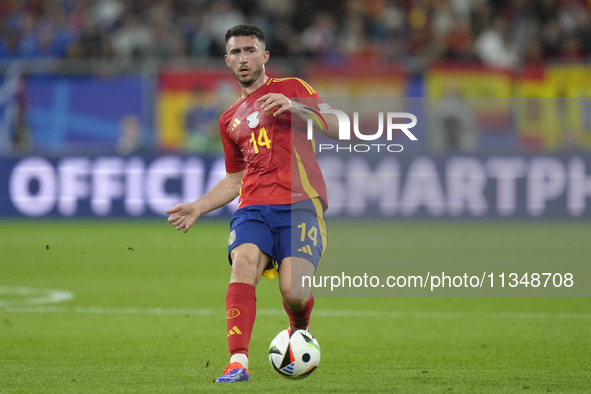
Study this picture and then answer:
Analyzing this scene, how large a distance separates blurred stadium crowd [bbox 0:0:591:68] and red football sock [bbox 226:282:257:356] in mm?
12961

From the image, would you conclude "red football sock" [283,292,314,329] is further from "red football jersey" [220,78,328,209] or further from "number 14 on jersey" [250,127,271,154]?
"number 14 on jersey" [250,127,271,154]

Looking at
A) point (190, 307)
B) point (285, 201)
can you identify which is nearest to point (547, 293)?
point (190, 307)

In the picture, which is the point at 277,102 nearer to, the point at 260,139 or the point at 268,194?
the point at 260,139

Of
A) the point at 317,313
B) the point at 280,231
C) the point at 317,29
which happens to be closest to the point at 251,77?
the point at 280,231

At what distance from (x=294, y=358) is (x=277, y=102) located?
1402 mm

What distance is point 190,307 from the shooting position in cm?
868

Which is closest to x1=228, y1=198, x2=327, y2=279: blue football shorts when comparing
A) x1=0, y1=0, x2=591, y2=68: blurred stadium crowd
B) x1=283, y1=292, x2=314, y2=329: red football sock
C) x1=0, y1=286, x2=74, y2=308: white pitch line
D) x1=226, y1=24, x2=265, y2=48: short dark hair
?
x1=283, y1=292, x2=314, y2=329: red football sock

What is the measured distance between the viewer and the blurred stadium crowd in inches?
703

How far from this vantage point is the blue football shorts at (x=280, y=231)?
5.17m

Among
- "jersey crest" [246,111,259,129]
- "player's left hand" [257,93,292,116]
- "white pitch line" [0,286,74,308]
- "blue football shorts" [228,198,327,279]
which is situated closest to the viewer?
"player's left hand" [257,93,292,116]

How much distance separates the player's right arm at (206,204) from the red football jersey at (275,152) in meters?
0.23

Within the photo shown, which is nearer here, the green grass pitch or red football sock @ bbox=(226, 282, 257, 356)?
red football sock @ bbox=(226, 282, 257, 356)

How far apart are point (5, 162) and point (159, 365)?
Answer: 10.4 m

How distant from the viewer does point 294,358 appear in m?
4.91
